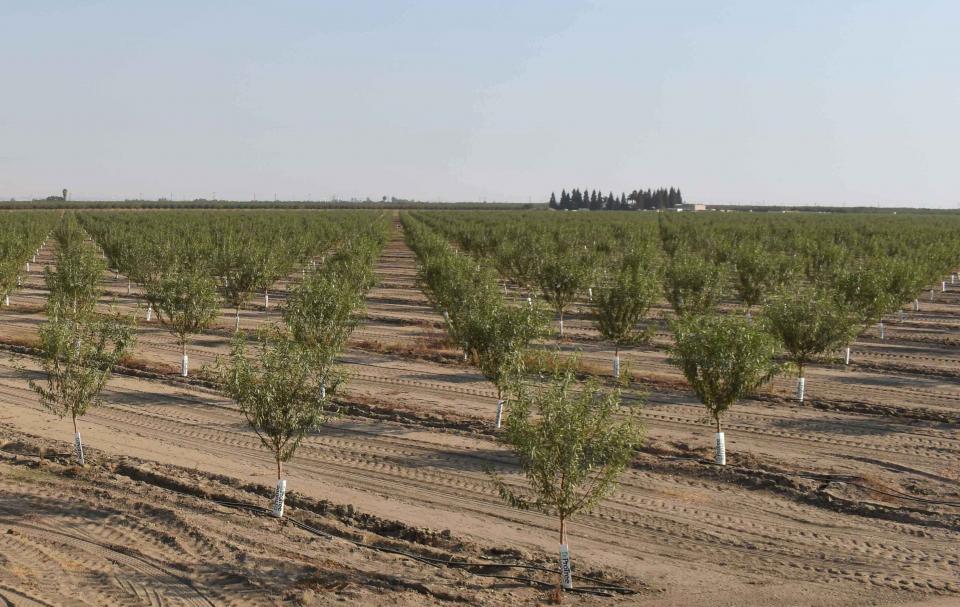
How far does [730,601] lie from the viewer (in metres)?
14.0

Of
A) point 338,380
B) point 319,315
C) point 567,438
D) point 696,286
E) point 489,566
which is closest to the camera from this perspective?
point 567,438

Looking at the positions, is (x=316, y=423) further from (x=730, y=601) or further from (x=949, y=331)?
(x=949, y=331)

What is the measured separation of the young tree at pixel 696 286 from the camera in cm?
3294

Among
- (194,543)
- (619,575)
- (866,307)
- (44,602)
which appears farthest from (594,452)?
(866,307)

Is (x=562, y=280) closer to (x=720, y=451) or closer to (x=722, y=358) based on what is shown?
(x=720, y=451)

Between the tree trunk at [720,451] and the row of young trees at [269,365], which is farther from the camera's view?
the tree trunk at [720,451]

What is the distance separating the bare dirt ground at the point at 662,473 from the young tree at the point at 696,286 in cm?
264

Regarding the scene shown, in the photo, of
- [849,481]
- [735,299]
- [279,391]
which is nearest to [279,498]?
[279,391]

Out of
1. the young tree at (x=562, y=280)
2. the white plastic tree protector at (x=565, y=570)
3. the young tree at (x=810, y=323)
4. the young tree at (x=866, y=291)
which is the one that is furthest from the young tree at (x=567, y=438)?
the young tree at (x=562, y=280)

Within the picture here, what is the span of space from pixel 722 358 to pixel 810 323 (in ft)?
23.5

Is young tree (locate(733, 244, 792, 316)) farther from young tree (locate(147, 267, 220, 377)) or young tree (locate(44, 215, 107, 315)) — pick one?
young tree (locate(44, 215, 107, 315))

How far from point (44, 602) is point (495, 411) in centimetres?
1469

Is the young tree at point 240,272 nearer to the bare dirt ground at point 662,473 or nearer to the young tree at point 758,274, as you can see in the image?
the bare dirt ground at point 662,473

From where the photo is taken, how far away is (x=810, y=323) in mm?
25609
